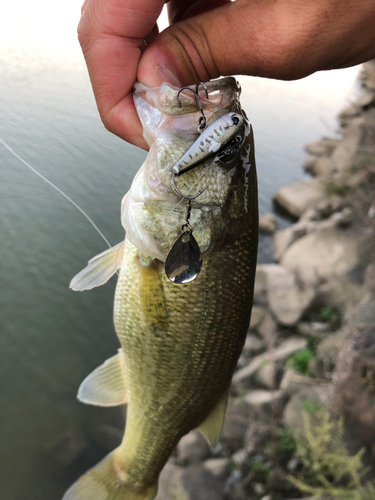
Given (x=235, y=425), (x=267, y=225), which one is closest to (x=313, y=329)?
(x=235, y=425)

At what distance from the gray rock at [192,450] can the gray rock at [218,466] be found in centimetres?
7

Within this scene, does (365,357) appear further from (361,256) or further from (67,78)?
(67,78)

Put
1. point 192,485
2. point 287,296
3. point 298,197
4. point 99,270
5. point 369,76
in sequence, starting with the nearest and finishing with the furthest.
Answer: point 99,270
point 192,485
point 287,296
point 298,197
point 369,76

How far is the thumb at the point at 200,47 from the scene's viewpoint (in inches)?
39.3

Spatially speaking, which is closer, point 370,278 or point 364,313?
point 364,313

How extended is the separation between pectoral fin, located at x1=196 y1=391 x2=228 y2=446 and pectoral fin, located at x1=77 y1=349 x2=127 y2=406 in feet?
1.38

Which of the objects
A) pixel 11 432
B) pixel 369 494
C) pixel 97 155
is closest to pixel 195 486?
pixel 369 494

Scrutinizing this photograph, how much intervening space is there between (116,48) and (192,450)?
9.93ft

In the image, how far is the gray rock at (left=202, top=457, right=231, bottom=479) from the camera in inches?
109

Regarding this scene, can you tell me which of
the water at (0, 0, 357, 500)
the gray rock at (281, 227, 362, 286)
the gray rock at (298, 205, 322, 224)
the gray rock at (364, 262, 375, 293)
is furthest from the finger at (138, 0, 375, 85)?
the gray rock at (298, 205, 322, 224)

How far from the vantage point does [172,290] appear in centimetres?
128

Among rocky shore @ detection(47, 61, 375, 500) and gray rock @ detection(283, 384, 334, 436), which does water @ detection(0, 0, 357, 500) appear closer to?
rocky shore @ detection(47, 61, 375, 500)

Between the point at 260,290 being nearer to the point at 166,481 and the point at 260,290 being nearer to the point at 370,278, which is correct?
the point at 370,278

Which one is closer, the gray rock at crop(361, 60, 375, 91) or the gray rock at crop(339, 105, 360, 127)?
the gray rock at crop(361, 60, 375, 91)
